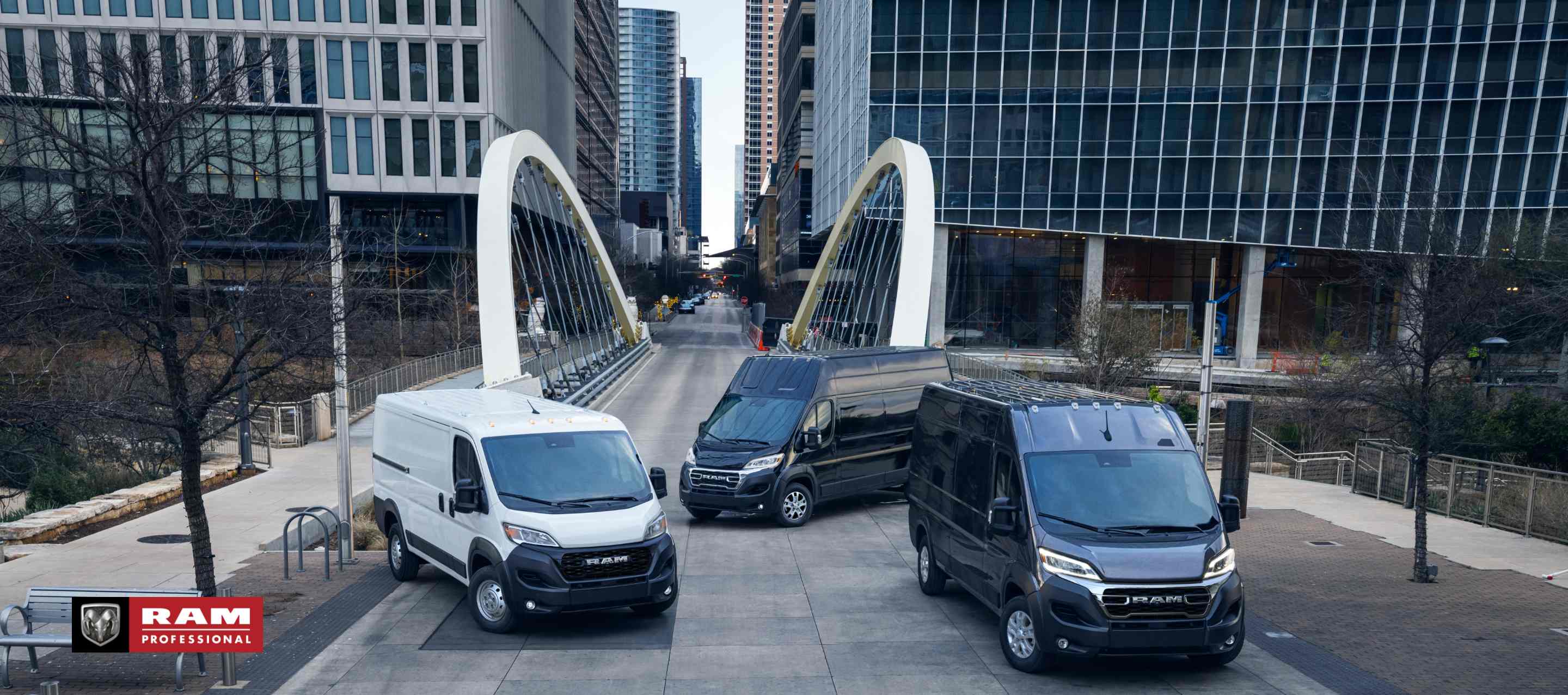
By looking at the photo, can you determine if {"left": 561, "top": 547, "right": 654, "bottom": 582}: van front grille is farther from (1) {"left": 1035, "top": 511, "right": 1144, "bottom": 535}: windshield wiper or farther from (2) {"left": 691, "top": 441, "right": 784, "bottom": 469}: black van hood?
(2) {"left": 691, "top": 441, "right": 784, "bottom": 469}: black van hood

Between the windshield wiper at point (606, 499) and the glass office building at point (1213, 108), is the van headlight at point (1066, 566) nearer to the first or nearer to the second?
the windshield wiper at point (606, 499)

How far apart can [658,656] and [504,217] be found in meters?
20.9

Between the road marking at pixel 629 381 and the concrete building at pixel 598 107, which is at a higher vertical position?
the concrete building at pixel 598 107

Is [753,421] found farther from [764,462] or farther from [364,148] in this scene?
[364,148]

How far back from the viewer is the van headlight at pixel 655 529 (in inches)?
353

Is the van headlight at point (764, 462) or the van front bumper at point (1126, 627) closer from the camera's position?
the van front bumper at point (1126, 627)

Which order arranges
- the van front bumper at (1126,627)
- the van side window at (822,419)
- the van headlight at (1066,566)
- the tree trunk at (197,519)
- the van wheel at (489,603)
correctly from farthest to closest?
the van side window at (822,419) < the van wheel at (489,603) < the tree trunk at (197,519) < the van headlight at (1066,566) < the van front bumper at (1126,627)

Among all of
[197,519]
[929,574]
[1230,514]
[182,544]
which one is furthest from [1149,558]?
[182,544]

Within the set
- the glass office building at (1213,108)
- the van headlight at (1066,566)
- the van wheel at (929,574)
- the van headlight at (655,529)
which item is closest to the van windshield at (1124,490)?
the van headlight at (1066,566)

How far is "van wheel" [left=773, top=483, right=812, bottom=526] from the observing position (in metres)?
13.8

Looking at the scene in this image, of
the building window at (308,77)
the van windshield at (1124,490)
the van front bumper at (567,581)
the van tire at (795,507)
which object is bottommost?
the van tire at (795,507)

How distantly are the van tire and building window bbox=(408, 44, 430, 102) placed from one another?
4273cm

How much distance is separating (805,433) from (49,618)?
30.1 ft

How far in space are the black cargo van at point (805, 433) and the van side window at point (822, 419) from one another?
14 mm
